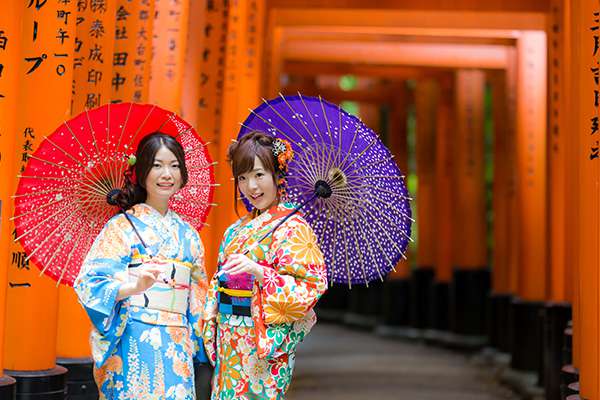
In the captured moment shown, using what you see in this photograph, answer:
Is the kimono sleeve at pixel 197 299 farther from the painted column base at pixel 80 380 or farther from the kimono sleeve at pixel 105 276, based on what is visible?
the painted column base at pixel 80 380

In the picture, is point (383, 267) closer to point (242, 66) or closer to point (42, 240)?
point (42, 240)

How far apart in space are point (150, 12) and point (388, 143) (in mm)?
13672

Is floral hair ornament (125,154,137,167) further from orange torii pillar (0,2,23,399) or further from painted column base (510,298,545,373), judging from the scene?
painted column base (510,298,545,373)

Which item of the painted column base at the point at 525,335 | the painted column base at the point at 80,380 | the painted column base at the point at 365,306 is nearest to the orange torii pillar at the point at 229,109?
the painted column base at the point at 80,380

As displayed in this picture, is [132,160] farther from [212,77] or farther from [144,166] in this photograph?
[212,77]

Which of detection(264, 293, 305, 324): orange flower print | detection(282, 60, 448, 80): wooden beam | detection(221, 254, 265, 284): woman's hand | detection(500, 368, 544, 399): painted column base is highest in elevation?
detection(282, 60, 448, 80): wooden beam

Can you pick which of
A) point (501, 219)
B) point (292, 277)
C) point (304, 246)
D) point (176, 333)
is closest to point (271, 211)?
point (304, 246)

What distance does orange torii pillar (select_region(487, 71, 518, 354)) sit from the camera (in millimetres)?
13273

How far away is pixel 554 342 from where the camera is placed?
895 centimetres

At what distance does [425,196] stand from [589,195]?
12.3 meters

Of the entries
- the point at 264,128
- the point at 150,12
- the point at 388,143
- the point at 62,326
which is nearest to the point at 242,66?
the point at 150,12

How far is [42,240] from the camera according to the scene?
408cm

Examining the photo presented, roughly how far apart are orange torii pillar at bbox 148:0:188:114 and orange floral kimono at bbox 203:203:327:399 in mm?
2371

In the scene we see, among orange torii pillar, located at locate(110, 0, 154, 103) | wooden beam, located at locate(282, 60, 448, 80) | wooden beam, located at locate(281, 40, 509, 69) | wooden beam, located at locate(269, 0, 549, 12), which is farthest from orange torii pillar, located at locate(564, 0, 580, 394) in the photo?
wooden beam, located at locate(282, 60, 448, 80)
